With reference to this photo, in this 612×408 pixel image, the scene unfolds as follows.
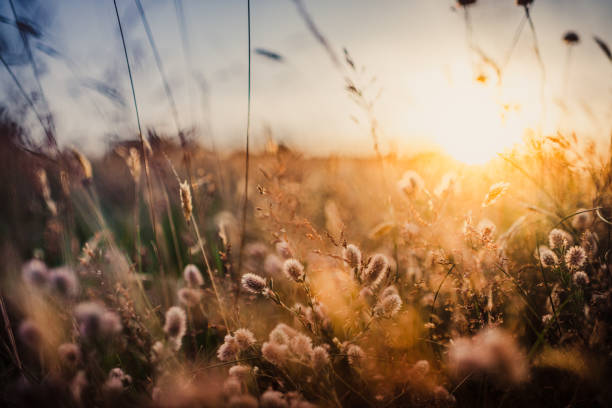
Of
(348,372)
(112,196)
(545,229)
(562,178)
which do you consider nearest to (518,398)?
(348,372)

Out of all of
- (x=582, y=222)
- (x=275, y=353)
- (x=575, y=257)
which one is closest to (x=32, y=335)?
(x=275, y=353)

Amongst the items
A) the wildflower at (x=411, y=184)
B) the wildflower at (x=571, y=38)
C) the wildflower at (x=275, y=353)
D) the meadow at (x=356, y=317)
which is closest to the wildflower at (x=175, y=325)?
the meadow at (x=356, y=317)

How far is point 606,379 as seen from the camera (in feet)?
2.84

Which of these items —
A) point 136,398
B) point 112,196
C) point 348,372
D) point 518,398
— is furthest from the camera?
point 112,196

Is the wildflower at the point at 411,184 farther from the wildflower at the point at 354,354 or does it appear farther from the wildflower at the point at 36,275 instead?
the wildflower at the point at 36,275

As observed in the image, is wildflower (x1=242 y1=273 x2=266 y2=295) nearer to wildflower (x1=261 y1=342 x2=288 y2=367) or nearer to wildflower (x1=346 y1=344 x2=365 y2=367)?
wildflower (x1=261 y1=342 x2=288 y2=367)

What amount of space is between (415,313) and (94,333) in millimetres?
1004

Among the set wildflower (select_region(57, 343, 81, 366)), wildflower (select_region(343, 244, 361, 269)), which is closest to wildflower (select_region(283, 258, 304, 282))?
wildflower (select_region(343, 244, 361, 269))

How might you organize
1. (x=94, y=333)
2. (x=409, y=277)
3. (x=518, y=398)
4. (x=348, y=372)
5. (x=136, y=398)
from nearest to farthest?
(x=94, y=333)
(x=518, y=398)
(x=136, y=398)
(x=348, y=372)
(x=409, y=277)

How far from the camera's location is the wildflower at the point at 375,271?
1050mm

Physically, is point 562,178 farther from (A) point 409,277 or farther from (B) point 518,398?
(B) point 518,398

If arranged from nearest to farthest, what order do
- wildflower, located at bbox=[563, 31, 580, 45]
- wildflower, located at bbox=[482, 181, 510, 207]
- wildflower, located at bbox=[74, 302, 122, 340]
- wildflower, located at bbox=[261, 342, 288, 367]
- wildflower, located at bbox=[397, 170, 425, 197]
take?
wildflower, located at bbox=[74, 302, 122, 340] → wildflower, located at bbox=[261, 342, 288, 367] → wildflower, located at bbox=[482, 181, 510, 207] → wildflower, located at bbox=[397, 170, 425, 197] → wildflower, located at bbox=[563, 31, 580, 45]

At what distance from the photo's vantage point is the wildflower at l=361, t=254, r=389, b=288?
1050 mm

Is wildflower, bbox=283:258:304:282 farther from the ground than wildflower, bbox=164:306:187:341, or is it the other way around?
wildflower, bbox=283:258:304:282
